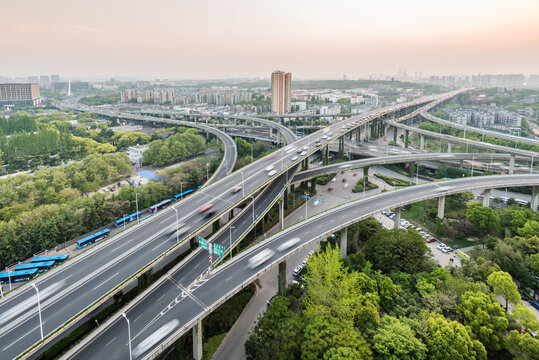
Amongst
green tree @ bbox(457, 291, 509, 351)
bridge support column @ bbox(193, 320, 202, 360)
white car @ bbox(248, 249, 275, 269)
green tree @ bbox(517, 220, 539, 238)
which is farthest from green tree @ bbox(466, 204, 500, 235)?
bridge support column @ bbox(193, 320, 202, 360)

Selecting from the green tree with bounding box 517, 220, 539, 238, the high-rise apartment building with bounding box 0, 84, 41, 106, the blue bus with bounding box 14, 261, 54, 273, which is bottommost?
the blue bus with bounding box 14, 261, 54, 273

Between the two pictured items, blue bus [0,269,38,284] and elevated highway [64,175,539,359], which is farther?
blue bus [0,269,38,284]

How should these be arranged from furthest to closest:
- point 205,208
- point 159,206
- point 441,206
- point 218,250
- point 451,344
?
point 159,206
point 441,206
point 205,208
point 218,250
point 451,344

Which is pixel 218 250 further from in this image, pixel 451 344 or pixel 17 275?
pixel 17 275

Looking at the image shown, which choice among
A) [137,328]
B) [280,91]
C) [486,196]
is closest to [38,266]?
→ [137,328]

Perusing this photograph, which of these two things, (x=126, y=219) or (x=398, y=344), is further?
(x=126, y=219)

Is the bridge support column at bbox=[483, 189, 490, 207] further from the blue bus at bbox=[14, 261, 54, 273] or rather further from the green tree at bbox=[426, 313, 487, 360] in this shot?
the blue bus at bbox=[14, 261, 54, 273]

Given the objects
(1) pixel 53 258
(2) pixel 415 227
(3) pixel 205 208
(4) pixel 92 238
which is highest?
(3) pixel 205 208
